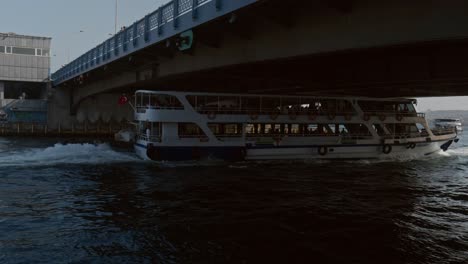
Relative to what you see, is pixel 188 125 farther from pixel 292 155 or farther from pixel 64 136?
pixel 64 136

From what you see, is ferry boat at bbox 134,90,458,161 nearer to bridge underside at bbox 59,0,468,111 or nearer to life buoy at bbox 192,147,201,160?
life buoy at bbox 192,147,201,160

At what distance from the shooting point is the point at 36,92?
8400cm

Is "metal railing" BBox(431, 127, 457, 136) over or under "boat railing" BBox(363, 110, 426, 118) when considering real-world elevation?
under

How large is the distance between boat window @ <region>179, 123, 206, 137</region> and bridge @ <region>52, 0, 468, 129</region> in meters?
4.11

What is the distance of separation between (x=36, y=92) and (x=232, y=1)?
78.2 meters

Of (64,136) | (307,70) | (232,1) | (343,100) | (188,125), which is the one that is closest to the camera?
(232,1)

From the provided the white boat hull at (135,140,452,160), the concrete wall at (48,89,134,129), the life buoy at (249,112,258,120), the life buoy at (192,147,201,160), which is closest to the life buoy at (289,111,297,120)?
the white boat hull at (135,140,452,160)

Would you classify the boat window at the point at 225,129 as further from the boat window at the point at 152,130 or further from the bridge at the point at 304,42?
the boat window at the point at 152,130

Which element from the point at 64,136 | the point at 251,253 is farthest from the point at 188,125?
the point at 64,136

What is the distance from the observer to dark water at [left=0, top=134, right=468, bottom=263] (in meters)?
11.4

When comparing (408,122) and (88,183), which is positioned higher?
(408,122)

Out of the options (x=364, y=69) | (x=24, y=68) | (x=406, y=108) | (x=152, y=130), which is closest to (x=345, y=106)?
(x=406, y=108)

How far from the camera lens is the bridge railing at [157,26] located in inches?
751

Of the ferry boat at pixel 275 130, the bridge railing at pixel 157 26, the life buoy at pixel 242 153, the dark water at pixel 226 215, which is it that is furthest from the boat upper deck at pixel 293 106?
the dark water at pixel 226 215
